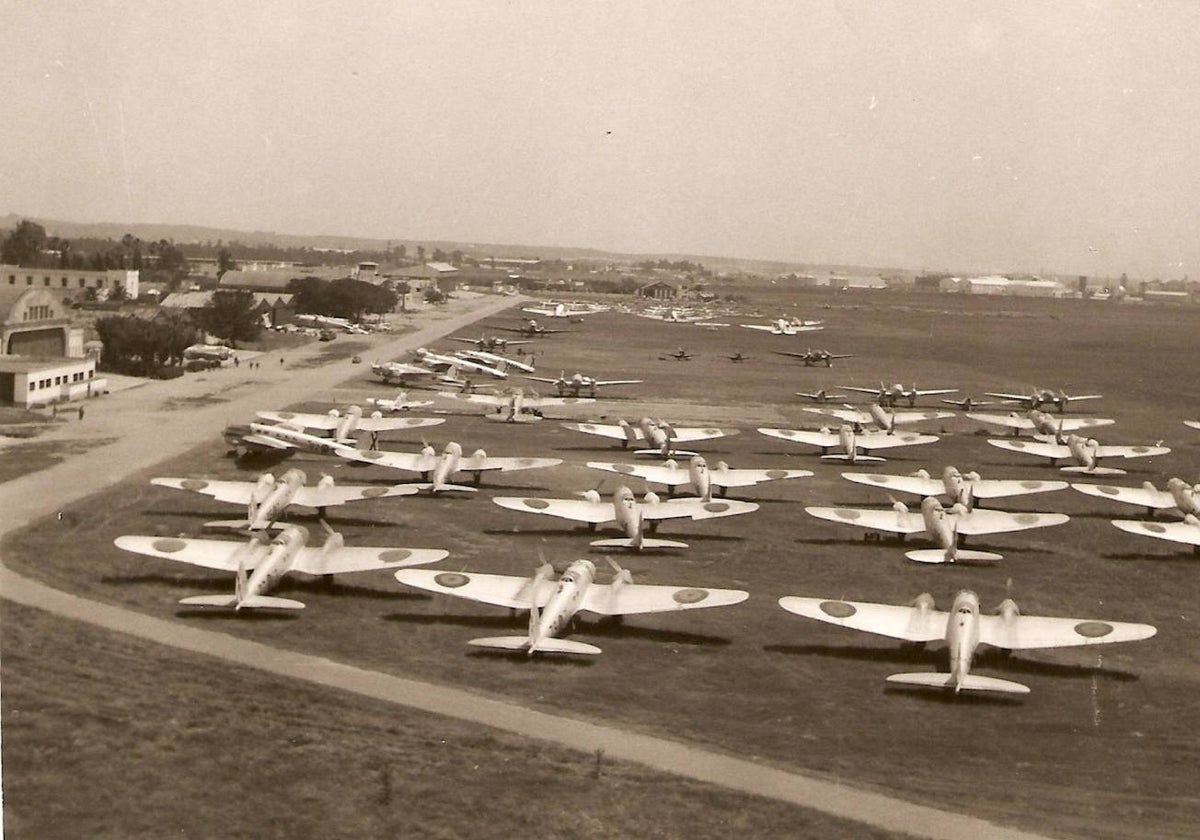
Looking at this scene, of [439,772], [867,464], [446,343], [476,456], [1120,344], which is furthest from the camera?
[1120,344]

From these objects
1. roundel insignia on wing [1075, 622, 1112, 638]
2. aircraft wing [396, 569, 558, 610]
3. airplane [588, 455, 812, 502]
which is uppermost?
airplane [588, 455, 812, 502]

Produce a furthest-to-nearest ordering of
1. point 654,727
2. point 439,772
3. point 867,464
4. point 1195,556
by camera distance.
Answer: point 867,464 < point 1195,556 < point 654,727 < point 439,772

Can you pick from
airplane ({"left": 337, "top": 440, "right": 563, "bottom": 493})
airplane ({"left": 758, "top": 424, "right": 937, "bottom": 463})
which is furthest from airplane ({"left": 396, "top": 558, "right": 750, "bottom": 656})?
airplane ({"left": 758, "top": 424, "right": 937, "bottom": 463})

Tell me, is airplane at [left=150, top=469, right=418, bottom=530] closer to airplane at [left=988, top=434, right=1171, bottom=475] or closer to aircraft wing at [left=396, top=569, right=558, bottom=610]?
aircraft wing at [left=396, top=569, right=558, bottom=610]

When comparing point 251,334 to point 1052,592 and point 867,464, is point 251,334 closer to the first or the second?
point 867,464

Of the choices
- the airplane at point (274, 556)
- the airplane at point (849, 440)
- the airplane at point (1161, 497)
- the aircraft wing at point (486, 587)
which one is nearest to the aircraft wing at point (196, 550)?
the airplane at point (274, 556)

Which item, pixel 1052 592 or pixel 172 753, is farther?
pixel 1052 592

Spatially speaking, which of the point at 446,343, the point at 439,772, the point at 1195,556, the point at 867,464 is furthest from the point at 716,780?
the point at 446,343
